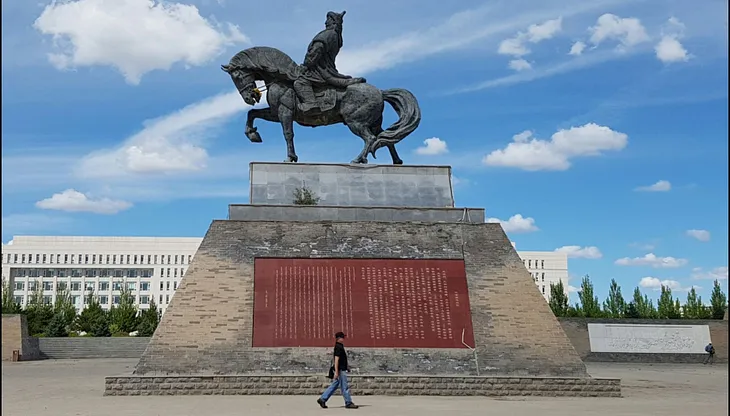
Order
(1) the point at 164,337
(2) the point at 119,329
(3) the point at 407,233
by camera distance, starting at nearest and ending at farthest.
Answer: (1) the point at 164,337 → (3) the point at 407,233 → (2) the point at 119,329

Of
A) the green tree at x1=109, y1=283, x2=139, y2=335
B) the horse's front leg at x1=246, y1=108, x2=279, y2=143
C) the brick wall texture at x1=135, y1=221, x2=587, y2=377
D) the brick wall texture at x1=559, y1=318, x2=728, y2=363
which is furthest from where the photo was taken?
the green tree at x1=109, y1=283, x2=139, y2=335

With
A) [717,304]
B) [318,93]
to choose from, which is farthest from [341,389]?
[717,304]

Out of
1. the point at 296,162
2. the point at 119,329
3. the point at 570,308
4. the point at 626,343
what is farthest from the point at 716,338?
the point at 119,329

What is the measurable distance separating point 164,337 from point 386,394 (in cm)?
389

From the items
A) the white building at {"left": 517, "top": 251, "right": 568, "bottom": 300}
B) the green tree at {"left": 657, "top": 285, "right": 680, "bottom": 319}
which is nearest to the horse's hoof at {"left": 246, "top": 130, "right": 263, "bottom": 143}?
the green tree at {"left": 657, "top": 285, "right": 680, "bottom": 319}

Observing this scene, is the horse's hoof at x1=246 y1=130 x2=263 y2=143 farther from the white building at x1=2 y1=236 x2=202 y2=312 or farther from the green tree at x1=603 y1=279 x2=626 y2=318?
the white building at x1=2 y1=236 x2=202 y2=312

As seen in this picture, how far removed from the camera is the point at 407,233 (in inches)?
518

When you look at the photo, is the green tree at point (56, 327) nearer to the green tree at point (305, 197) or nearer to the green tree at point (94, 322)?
the green tree at point (94, 322)

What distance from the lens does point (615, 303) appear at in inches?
1374

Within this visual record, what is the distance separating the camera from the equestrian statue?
47.6 ft

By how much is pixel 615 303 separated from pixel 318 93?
26011 millimetres

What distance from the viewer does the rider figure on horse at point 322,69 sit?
1437cm

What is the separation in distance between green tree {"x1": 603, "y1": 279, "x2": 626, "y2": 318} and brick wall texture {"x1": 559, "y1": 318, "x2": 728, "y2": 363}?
1326 cm

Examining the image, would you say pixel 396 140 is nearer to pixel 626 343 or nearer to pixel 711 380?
pixel 711 380
